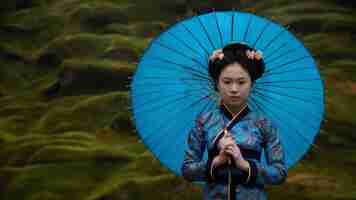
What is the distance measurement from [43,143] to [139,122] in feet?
11.2

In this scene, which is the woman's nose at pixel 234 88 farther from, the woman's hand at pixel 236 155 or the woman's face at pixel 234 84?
the woman's hand at pixel 236 155

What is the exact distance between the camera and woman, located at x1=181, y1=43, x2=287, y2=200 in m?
2.73

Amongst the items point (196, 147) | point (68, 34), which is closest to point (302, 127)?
point (196, 147)

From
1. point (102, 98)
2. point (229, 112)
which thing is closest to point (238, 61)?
point (229, 112)

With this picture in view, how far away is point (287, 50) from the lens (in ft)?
10.0

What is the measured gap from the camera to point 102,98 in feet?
A: 24.4

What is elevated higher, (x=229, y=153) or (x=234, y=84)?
(x=234, y=84)

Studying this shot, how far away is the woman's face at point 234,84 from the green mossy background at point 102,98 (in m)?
1.53

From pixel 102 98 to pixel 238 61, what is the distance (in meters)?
4.76

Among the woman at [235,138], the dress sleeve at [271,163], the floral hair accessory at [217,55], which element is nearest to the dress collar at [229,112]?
the woman at [235,138]

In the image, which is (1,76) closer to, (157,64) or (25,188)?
(25,188)

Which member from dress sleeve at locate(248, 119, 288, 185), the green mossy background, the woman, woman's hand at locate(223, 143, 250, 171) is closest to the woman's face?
the woman

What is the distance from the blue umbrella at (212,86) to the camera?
121 inches

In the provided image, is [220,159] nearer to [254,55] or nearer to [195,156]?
[195,156]
